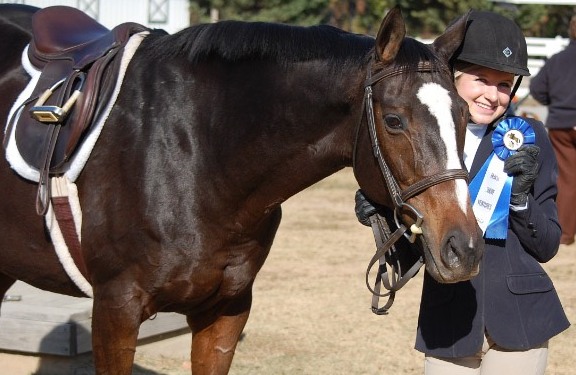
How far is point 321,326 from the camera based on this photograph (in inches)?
258

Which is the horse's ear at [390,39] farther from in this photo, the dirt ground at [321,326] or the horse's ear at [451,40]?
the dirt ground at [321,326]

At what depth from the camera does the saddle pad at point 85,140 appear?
3.69 metres

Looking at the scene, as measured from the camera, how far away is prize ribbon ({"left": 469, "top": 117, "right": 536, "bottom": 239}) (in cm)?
334

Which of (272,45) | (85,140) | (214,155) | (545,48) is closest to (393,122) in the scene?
(272,45)

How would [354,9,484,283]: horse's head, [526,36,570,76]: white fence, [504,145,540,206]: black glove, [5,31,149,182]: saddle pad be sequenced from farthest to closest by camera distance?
[526,36,570,76]: white fence → [5,31,149,182]: saddle pad → [504,145,540,206]: black glove → [354,9,484,283]: horse's head

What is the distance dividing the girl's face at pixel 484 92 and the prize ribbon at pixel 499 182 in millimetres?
71

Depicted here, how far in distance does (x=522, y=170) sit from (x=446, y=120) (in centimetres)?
37

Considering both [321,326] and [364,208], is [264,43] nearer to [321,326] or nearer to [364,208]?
[364,208]

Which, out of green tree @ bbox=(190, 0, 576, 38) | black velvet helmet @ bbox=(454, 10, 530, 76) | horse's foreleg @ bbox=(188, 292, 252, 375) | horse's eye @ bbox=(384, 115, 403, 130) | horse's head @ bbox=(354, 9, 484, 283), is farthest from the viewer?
green tree @ bbox=(190, 0, 576, 38)

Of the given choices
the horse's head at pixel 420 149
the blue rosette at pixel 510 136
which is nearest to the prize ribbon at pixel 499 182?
the blue rosette at pixel 510 136

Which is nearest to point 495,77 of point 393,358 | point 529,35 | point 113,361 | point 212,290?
point 212,290

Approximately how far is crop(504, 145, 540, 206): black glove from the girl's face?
0.20m

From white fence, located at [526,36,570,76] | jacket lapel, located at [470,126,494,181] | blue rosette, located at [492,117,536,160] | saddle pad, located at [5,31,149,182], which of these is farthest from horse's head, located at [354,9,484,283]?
white fence, located at [526,36,570,76]

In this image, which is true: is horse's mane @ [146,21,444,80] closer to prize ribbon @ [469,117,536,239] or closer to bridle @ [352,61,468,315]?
bridle @ [352,61,468,315]
